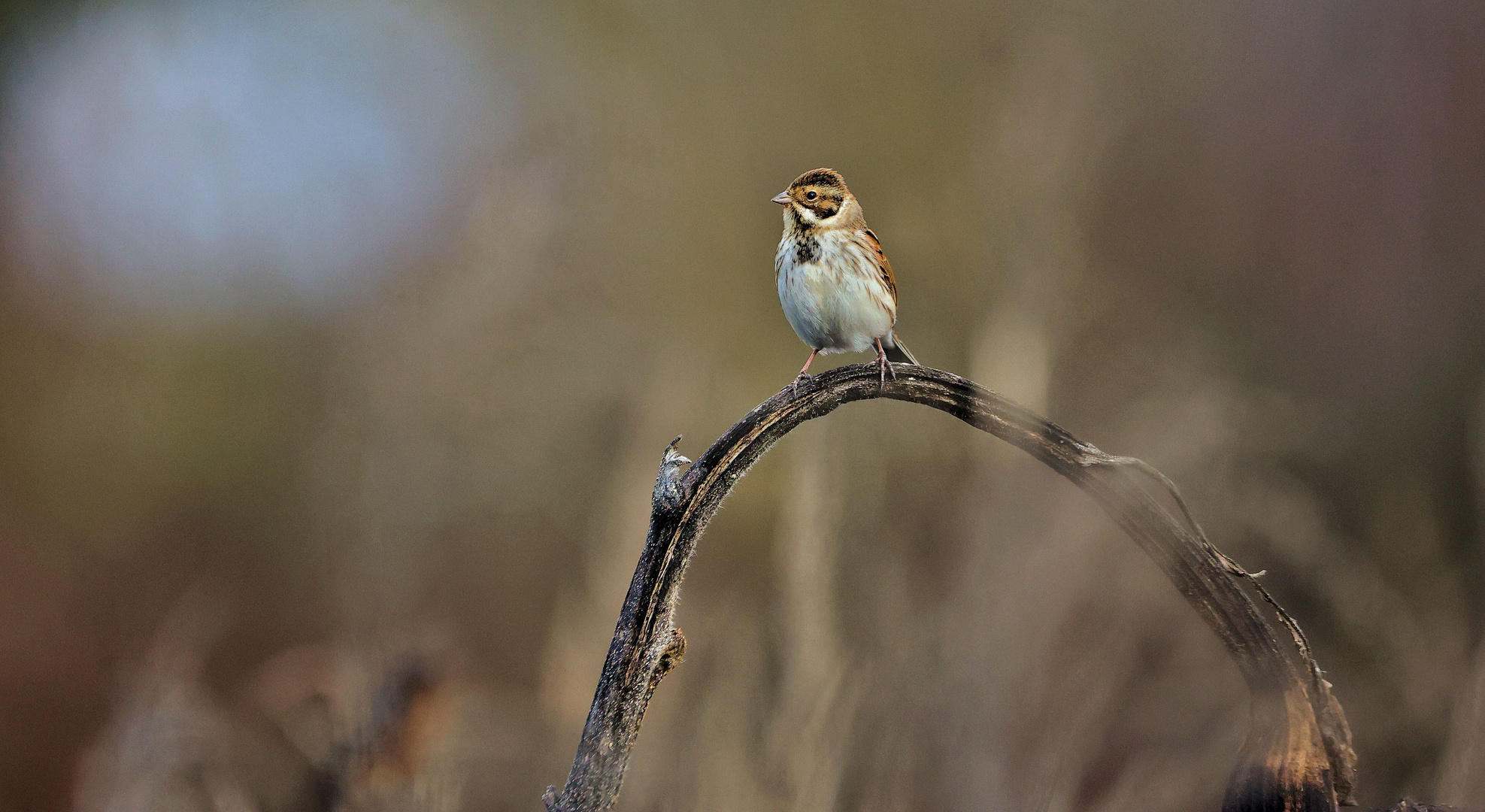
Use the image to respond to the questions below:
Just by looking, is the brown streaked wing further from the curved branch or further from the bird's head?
the curved branch

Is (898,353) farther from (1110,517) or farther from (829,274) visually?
(1110,517)

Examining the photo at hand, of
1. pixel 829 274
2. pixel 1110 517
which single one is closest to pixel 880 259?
pixel 829 274

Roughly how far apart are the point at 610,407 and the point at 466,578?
841 mm

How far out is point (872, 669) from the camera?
1.58 meters

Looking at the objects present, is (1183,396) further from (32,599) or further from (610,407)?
(32,599)

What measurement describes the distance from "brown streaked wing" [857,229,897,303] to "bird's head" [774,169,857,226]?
0.29ft

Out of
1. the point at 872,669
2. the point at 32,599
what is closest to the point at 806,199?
the point at 872,669

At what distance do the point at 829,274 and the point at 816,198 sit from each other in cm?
15

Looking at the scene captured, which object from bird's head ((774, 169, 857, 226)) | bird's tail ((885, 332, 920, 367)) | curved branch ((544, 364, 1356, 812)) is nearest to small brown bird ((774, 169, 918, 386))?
bird's head ((774, 169, 857, 226))

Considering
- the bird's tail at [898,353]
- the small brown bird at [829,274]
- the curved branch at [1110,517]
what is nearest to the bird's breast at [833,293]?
the small brown bird at [829,274]

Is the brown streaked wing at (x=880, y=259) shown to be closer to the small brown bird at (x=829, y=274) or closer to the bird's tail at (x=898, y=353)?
the small brown bird at (x=829, y=274)

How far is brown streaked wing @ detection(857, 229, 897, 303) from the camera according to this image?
186cm

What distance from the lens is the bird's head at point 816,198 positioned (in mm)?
1677

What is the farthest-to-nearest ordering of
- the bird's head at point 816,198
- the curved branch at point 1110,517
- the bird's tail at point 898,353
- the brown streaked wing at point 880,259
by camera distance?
1. the bird's tail at point 898,353
2. the brown streaked wing at point 880,259
3. the bird's head at point 816,198
4. the curved branch at point 1110,517
